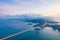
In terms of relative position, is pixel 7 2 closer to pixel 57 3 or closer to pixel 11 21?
pixel 11 21

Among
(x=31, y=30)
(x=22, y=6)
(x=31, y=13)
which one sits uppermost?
(x=22, y=6)

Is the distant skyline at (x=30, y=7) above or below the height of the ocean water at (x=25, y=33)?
above

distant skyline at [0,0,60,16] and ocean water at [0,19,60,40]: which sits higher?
distant skyline at [0,0,60,16]

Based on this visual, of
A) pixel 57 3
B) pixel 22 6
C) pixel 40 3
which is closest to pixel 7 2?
pixel 22 6

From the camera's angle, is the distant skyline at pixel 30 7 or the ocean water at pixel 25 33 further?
the distant skyline at pixel 30 7

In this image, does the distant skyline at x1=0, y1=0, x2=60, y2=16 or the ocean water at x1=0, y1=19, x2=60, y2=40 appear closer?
the ocean water at x1=0, y1=19, x2=60, y2=40
